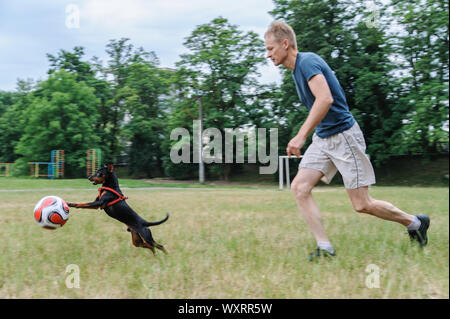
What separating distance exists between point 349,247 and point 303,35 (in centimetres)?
1154

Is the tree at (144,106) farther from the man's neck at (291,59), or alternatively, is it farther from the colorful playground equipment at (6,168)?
the man's neck at (291,59)

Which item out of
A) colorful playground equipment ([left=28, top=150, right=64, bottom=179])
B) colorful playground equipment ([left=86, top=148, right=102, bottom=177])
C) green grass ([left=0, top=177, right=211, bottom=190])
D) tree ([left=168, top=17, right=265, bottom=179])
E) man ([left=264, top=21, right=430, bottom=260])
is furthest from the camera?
tree ([left=168, top=17, right=265, bottom=179])

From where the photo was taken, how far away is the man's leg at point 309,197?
3094 millimetres

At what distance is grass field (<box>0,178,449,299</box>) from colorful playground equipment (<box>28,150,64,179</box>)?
19 centimetres

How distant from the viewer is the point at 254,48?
14328 millimetres

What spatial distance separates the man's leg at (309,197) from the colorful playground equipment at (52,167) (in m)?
3.14

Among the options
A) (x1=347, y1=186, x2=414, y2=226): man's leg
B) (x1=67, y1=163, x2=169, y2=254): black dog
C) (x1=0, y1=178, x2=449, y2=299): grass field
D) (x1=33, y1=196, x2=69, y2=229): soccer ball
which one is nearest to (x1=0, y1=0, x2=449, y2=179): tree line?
(x1=0, y1=178, x2=449, y2=299): grass field

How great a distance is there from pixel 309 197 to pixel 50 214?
2.22 metres

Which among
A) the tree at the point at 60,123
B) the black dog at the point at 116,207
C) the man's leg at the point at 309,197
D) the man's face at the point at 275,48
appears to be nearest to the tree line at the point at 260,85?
the tree at the point at 60,123

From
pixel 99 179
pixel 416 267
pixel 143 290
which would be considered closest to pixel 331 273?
pixel 416 267

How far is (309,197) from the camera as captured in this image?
316 centimetres

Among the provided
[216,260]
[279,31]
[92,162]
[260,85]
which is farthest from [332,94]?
[260,85]

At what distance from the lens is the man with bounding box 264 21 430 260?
2922mm

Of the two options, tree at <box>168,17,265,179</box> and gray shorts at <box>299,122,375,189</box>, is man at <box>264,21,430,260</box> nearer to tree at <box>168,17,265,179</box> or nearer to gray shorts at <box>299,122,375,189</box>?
gray shorts at <box>299,122,375,189</box>
